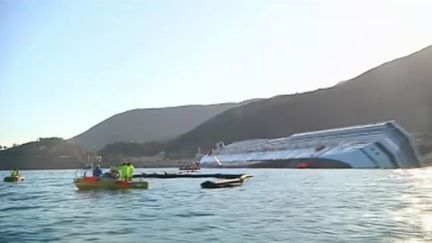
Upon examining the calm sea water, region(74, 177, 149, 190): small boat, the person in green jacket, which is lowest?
the calm sea water

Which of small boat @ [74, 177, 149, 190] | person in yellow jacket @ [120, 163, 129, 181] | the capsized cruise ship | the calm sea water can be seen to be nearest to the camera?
the calm sea water

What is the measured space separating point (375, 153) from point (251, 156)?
189 feet

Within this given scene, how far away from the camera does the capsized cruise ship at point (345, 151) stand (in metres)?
133

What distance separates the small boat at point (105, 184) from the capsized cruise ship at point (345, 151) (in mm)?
81957

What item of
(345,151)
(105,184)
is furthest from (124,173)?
(345,151)

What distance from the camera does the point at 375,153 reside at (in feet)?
438

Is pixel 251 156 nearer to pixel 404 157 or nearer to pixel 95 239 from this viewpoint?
pixel 404 157

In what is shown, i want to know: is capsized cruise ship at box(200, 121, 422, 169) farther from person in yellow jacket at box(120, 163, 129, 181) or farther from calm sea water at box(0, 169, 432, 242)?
calm sea water at box(0, 169, 432, 242)

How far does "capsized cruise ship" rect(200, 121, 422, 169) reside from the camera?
133375 millimetres

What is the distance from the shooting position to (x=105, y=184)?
195 feet

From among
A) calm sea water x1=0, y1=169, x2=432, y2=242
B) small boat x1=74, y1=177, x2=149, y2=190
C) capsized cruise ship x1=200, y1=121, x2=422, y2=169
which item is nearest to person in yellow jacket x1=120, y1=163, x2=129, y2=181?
small boat x1=74, y1=177, x2=149, y2=190

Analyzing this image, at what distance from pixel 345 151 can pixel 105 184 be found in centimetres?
8951

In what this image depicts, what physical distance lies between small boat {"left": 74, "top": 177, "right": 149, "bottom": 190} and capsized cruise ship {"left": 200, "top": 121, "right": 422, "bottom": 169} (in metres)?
82.0

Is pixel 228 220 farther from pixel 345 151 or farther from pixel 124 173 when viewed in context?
pixel 345 151
